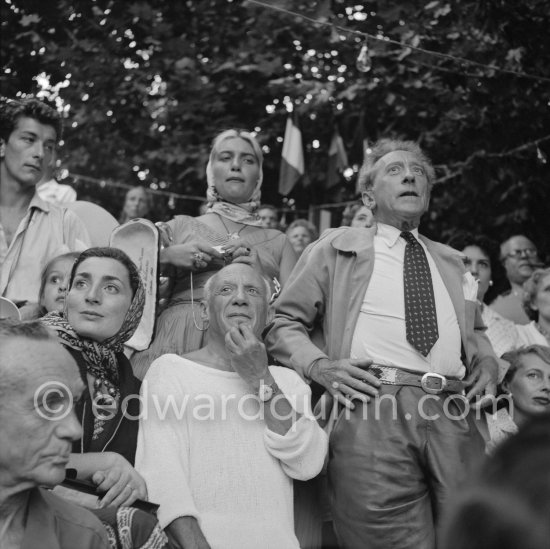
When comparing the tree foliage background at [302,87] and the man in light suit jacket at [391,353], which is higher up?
the tree foliage background at [302,87]

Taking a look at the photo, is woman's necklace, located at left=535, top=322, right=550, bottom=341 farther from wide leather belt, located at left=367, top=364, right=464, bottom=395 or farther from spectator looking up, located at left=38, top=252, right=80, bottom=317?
spectator looking up, located at left=38, top=252, right=80, bottom=317

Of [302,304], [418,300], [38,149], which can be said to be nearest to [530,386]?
[418,300]

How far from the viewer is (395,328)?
4.01m

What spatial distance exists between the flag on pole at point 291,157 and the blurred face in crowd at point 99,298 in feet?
18.3

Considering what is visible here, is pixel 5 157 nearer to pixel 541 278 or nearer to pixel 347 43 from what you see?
pixel 541 278

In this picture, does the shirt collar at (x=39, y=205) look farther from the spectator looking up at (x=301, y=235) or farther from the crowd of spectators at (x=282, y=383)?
the spectator looking up at (x=301, y=235)

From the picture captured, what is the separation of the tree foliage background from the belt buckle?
13.4ft

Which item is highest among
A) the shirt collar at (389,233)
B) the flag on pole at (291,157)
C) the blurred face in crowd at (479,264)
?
the flag on pole at (291,157)

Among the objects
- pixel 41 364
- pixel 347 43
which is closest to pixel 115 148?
pixel 347 43

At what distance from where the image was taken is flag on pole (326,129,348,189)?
9.84 m

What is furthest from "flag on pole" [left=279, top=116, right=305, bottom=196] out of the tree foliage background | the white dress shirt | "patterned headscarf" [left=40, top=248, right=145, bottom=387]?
"patterned headscarf" [left=40, top=248, right=145, bottom=387]

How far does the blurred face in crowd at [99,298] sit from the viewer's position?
3848mm

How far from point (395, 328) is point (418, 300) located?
0.54 feet

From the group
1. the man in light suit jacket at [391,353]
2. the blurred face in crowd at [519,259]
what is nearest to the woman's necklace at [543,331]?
the blurred face in crowd at [519,259]
